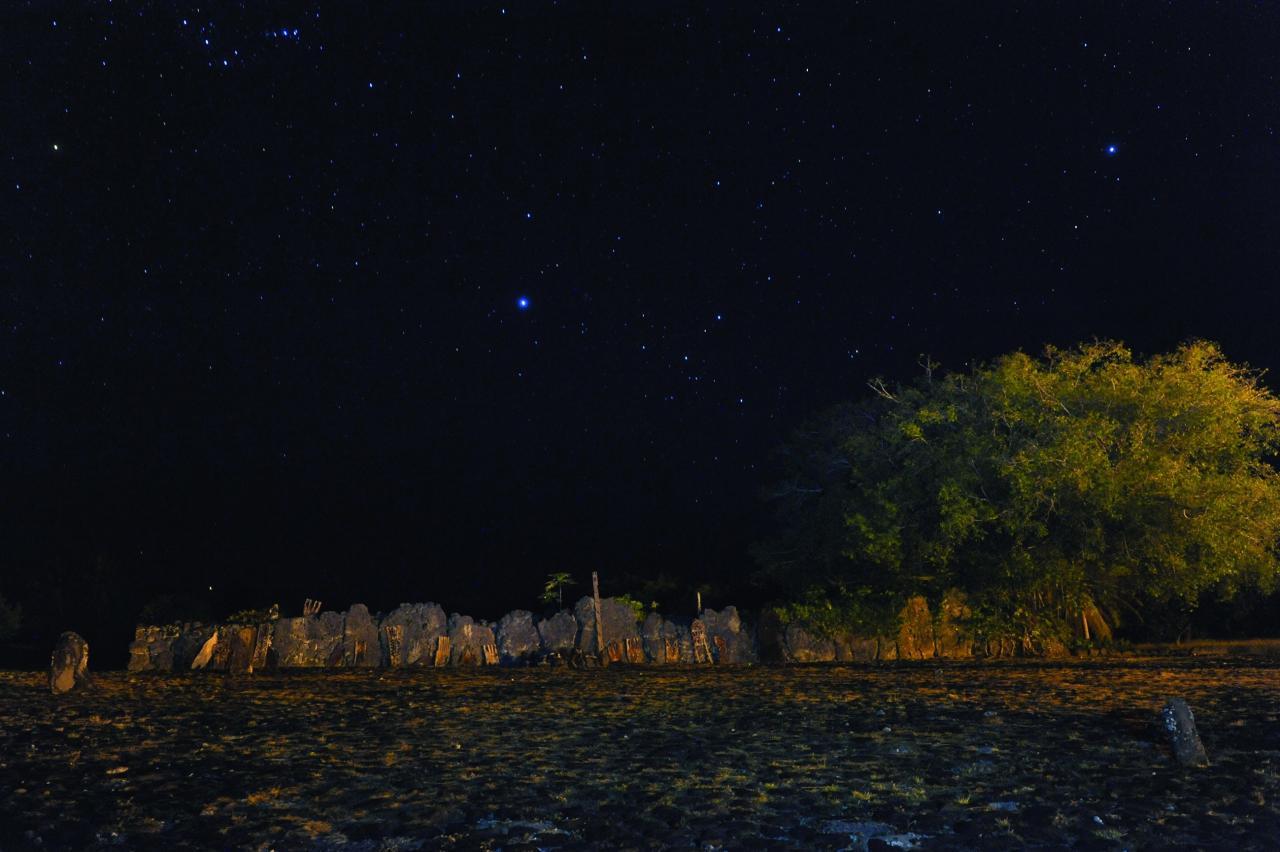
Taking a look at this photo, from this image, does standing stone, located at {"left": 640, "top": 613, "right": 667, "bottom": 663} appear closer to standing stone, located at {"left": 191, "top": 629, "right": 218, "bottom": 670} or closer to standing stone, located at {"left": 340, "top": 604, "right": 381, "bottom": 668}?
standing stone, located at {"left": 340, "top": 604, "right": 381, "bottom": 668}

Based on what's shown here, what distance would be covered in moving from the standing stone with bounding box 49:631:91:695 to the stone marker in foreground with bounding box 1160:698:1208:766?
55.0ft

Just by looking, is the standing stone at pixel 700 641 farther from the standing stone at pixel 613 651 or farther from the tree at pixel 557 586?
the tree at pixel 557 586

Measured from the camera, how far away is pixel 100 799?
28.4 feet

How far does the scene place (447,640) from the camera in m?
23.4

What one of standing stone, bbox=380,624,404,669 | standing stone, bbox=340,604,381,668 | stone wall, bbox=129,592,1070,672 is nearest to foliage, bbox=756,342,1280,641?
stone wall, bbox=129,592,1070,672

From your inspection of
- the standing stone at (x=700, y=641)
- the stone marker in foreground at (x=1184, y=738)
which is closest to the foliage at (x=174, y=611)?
the standing stone at (x=700, y=641)

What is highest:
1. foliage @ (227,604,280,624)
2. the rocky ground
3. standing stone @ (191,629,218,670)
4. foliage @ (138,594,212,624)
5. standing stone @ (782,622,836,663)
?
foliage @ (138,594,212,624)

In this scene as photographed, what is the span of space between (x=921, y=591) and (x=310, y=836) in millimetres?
19288

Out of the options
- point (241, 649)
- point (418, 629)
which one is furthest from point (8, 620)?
point (418, 629)

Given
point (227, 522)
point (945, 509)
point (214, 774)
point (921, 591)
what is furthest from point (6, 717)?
point (227, 522)

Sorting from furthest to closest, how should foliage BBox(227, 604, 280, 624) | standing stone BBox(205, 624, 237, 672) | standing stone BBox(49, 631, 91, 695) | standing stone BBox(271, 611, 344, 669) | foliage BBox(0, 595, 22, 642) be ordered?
foliage BBox(0, 595, 22, 642) → foliage BBox(227, 604, 280, 624) → standing stone BBox(271, 611, 344, 669) → standing stone BBox(205, 624, 237, 672) → standing stone BBox(49, 631, 91, 695)

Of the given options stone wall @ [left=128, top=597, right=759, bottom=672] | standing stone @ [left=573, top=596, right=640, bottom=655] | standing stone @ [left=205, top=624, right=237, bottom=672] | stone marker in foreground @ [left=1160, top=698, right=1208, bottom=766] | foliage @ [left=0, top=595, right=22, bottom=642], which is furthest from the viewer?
foliage @ [left=0, top=595, right=22, bottom=642]

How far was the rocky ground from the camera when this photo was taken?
24.5 feet

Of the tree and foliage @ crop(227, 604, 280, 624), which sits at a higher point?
the tree
